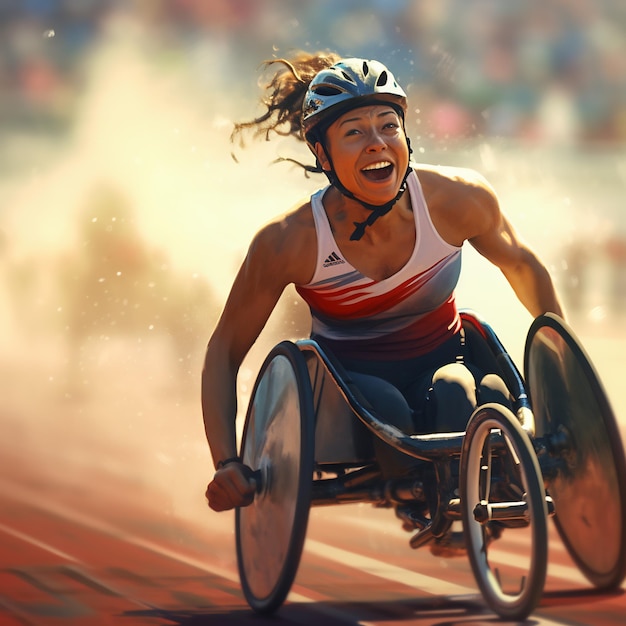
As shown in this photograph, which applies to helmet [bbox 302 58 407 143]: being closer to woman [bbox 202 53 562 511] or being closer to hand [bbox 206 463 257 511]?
woman [bbox 202 53 562 511]

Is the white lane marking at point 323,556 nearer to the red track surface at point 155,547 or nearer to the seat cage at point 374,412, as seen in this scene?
the red track surface at point 155,547

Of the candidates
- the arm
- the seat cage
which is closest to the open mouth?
the arm

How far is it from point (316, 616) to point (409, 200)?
1501 millimetres

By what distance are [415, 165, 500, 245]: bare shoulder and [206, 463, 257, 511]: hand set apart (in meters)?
1.11

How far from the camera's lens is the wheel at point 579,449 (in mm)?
4340

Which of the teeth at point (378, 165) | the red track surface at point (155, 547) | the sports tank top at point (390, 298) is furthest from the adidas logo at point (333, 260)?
Result: the red track surface at point (155, 547)

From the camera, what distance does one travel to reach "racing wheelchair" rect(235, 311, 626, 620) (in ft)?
13.8

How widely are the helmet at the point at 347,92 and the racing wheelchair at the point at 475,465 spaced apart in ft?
2.68

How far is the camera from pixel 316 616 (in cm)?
478

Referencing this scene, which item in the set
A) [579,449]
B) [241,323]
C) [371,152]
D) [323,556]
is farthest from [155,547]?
[579,449]

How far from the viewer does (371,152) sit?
190 inches

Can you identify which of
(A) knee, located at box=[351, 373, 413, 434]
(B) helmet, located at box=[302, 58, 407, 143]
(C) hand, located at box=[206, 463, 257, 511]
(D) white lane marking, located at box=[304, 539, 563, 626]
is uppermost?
(B) helmet, located at box=[302, 58, 407, 143]

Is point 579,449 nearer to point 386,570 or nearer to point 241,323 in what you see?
point 241,323

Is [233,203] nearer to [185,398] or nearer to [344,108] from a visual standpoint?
[185,398]
